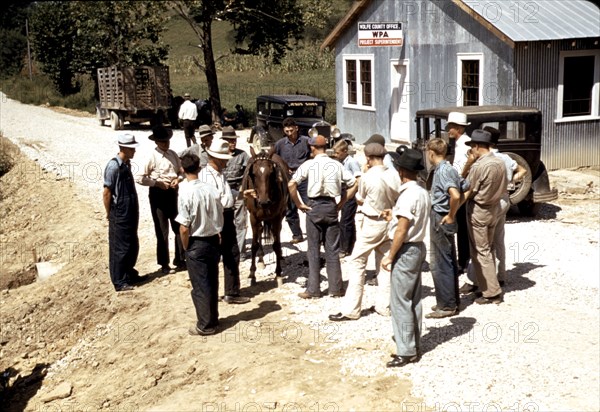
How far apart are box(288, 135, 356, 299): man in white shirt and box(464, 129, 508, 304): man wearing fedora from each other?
1505 mm

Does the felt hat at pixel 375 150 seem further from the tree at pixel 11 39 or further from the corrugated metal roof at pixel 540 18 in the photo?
the tree at pixel 11 39

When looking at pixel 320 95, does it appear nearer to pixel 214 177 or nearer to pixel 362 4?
pixel 362 4

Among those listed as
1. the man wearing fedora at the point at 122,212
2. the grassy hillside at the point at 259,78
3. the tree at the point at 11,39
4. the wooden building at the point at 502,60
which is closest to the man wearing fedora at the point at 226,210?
the man wearing fedora at the point at 122,212

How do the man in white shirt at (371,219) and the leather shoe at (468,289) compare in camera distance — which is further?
the leather shoe at (468,289)

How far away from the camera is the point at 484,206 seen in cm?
897

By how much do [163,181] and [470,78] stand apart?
10724 millimetres

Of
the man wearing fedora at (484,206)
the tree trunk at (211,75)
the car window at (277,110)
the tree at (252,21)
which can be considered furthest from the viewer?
the tree trunk at (211,75)

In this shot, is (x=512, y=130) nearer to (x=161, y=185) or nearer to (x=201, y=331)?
(x=161, y=185)

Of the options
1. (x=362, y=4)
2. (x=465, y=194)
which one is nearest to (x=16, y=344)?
(x=465, y=194)

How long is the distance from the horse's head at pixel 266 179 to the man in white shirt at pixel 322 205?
480 mm

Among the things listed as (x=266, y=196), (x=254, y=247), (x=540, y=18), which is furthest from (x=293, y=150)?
(x=540, y=18)

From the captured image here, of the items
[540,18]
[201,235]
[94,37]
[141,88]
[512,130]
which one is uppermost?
[94,37]

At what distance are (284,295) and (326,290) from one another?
55cm

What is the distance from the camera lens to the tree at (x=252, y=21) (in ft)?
94.2
